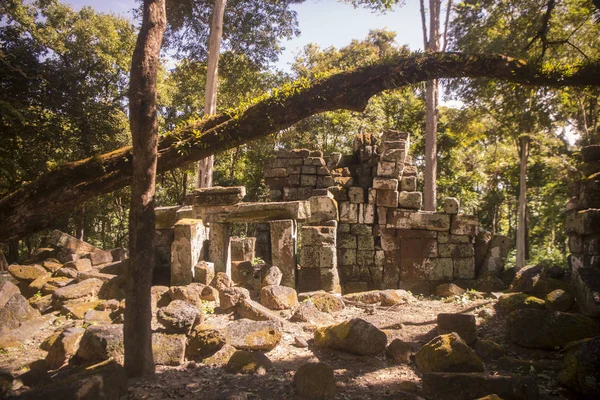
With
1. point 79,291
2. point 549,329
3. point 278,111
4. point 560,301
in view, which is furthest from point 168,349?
point 560,301

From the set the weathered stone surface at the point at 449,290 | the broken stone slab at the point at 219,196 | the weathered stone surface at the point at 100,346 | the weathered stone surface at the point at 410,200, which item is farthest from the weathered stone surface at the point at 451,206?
the weathered stone surface at the point at 100,346

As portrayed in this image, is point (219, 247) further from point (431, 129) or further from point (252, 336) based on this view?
point (431, 129)

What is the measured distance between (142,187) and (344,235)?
267 inches

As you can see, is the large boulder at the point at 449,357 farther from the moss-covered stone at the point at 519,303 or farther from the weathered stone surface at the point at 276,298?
the weathered stone surface at the point at 276,298

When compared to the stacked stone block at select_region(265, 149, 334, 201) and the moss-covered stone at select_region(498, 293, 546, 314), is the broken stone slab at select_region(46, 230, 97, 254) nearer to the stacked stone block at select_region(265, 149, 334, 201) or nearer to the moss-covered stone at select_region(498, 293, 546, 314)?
the stacked stone block at select_region(265, 149, 334, 201)

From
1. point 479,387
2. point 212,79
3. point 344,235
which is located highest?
point 212,79

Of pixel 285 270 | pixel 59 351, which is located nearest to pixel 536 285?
pixel 285 270

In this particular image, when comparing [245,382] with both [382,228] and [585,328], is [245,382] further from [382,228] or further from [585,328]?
[382,228]

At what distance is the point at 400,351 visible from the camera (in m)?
5.20

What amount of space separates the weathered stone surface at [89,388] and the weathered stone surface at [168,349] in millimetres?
959

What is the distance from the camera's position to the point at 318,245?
9055 millimetres

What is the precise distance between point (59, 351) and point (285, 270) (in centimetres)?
473

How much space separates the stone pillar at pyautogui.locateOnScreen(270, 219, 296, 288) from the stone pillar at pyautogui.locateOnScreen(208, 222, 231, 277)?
105 centimetres

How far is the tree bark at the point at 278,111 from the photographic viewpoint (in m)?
4.38
